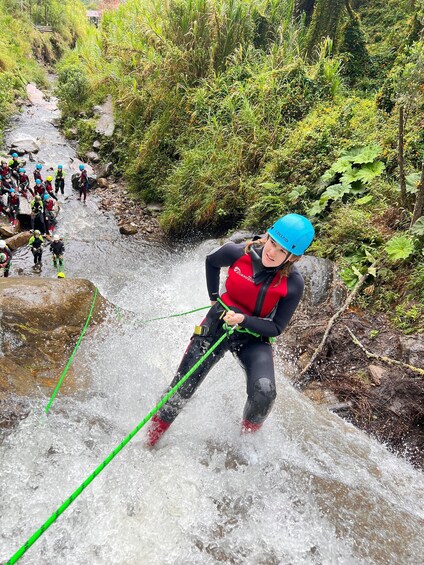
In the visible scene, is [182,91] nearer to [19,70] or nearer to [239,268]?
[239,268]

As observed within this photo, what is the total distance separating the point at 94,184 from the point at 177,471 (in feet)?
38.9

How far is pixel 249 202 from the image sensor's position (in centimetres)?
882

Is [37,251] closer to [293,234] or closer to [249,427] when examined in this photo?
[249,427]

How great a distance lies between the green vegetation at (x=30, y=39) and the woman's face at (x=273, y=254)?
1718 cm

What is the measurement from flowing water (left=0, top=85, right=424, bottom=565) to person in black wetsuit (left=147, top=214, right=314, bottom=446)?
0.36 metres

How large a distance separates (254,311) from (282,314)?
0.23m

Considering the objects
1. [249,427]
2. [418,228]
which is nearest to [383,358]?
[418,228]

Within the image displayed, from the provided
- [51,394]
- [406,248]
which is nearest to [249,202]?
[406,248]

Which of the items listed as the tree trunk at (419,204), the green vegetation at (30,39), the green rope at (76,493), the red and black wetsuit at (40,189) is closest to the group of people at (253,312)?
the green rope at (76,493)

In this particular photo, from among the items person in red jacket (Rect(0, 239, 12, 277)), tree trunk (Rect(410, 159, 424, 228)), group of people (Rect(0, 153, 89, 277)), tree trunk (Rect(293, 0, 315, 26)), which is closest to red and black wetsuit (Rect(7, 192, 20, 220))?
group of people (Rect(0, 153, 89, 277))

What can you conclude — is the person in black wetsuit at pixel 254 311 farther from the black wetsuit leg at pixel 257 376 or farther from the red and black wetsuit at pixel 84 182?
the red and black wetsuit at pixel 84 182

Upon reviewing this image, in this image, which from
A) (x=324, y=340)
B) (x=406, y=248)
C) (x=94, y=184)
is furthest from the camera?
(x=94, y=184)

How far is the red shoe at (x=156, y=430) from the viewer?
311cm

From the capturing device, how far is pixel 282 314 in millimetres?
2869
